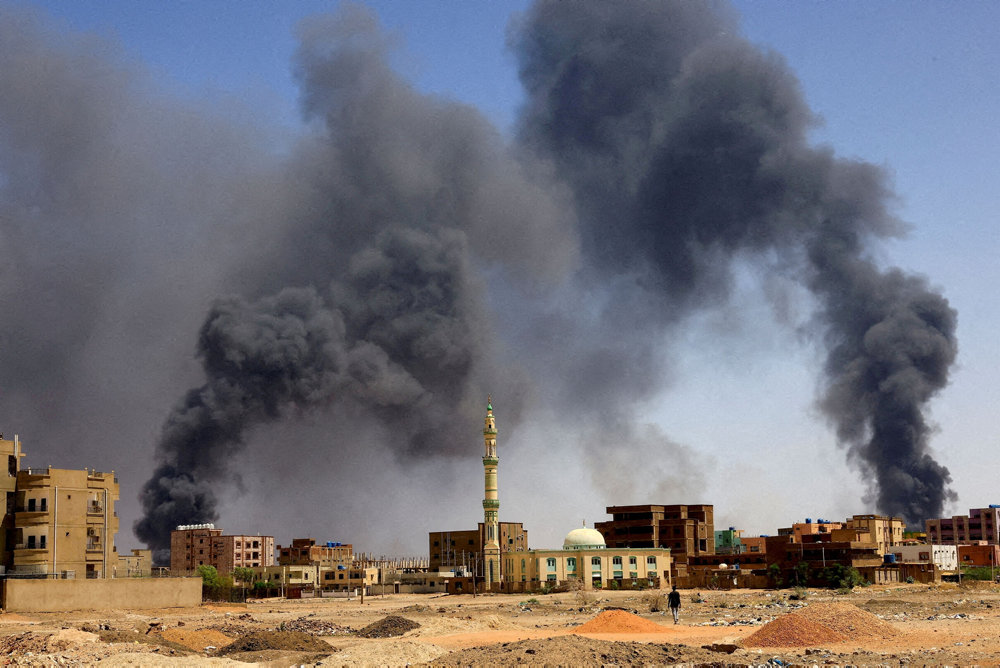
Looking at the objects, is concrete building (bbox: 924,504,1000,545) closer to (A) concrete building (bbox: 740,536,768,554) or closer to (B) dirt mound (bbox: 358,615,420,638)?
(A) concrete building (bbox: 740,536,768,554)

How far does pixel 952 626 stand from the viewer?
53844mm

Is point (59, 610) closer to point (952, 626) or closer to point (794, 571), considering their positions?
point (952, 626)

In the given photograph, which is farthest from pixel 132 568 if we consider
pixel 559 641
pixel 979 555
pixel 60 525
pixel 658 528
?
pixel 979 555

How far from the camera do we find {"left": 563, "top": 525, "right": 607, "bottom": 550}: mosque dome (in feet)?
454

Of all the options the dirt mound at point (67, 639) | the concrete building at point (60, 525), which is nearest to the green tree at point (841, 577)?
the concrete building at point (60, 525)

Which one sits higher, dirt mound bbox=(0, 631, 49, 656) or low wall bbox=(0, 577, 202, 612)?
dirt mound bbox=(0, 631, 49, 656)

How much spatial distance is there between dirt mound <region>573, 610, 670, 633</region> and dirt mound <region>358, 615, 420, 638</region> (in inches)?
351

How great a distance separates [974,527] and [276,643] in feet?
548

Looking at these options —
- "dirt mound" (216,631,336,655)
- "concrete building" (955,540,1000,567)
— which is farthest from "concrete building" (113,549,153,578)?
"concrete building" (955,540,1000,567)

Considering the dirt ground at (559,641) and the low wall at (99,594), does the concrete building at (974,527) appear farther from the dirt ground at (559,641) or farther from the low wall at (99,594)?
the low wall at (99,594)

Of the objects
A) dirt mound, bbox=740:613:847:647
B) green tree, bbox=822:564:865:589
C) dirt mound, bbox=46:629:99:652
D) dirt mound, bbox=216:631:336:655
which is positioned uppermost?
dirt mound, bbox=46:629:99:652

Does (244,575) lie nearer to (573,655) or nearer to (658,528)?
(658,528)

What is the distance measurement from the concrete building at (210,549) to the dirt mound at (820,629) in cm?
11041

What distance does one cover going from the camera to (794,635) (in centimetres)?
4509
